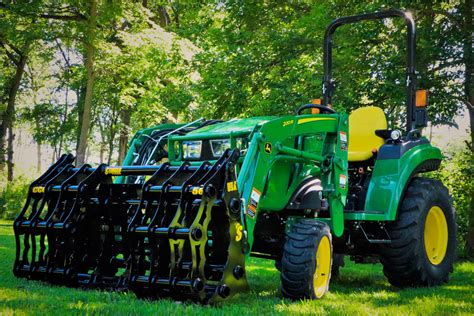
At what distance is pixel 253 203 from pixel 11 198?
20132mm

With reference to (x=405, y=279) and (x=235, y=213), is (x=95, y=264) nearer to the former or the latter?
(x=235, y=213)

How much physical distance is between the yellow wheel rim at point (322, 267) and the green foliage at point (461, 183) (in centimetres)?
619

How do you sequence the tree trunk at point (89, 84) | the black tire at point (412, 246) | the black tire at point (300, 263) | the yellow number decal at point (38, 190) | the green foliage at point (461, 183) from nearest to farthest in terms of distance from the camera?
the black tire at point (300, 263), the yellow number decal at point (38, 190), the black tire at point (412, 246), the green foliage at point (461, 183), the tree trunk at point (89, 84)

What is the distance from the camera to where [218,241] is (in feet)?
17.5

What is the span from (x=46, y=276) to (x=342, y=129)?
3.27 meters

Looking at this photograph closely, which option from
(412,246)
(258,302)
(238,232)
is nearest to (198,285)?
(238,232)

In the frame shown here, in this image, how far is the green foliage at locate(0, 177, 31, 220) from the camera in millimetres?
23250

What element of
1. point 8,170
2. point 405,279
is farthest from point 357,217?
point 8,170

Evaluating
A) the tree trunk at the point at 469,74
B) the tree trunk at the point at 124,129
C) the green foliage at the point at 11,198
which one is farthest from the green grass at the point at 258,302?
the tree trunk at the point at 124,129

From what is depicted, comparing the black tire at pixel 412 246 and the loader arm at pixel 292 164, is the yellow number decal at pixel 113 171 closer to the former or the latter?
the loader arm at pixel 292 164

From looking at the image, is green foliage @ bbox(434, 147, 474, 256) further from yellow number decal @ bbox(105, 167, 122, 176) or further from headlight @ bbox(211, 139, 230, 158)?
yellow number decal @ bbox(105, 167, 122, 176)

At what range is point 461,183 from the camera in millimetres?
12852

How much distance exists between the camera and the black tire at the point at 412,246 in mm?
6762

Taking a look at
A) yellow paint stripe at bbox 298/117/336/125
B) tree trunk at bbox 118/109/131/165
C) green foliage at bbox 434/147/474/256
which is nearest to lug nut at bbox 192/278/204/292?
yellow paint stripe at bbox 298/117/336/125
